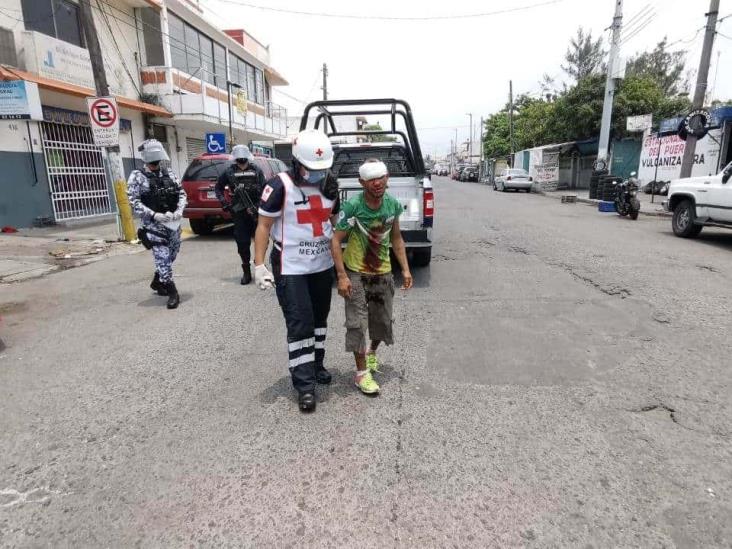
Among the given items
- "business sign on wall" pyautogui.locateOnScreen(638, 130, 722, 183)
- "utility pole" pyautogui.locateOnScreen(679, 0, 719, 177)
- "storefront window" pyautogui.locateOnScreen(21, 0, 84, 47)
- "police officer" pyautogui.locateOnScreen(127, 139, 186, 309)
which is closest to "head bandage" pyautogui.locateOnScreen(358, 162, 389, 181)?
"police officer" pyautogui.locateOnScreen(127, 139, 186, 309)

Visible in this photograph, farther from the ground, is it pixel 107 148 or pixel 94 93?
pixel 94 93

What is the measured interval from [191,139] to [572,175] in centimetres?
2322

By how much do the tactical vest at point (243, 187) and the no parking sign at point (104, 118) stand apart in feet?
13.7

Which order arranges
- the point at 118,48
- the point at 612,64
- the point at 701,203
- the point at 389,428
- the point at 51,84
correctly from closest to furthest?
the point at 389,428 → the point at 701,203 → the point at 51,84 → the point at 118,48 → the point at 612,64

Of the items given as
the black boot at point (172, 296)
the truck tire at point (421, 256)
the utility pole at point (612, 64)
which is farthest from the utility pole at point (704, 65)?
the black boot at point (172, 296)

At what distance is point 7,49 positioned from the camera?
37.9 ft

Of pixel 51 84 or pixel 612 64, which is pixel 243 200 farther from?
pixel 612 64

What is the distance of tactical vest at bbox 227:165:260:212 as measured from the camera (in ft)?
22.0

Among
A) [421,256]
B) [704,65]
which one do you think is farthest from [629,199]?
[421,256]

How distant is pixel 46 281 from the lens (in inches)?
286

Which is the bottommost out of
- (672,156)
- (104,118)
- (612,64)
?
(672,156)

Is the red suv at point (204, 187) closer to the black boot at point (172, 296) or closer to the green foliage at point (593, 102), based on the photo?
the black boot at point (172, 296)

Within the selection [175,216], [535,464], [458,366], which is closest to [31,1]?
[175,216]

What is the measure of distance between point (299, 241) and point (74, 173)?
13.2 metres
